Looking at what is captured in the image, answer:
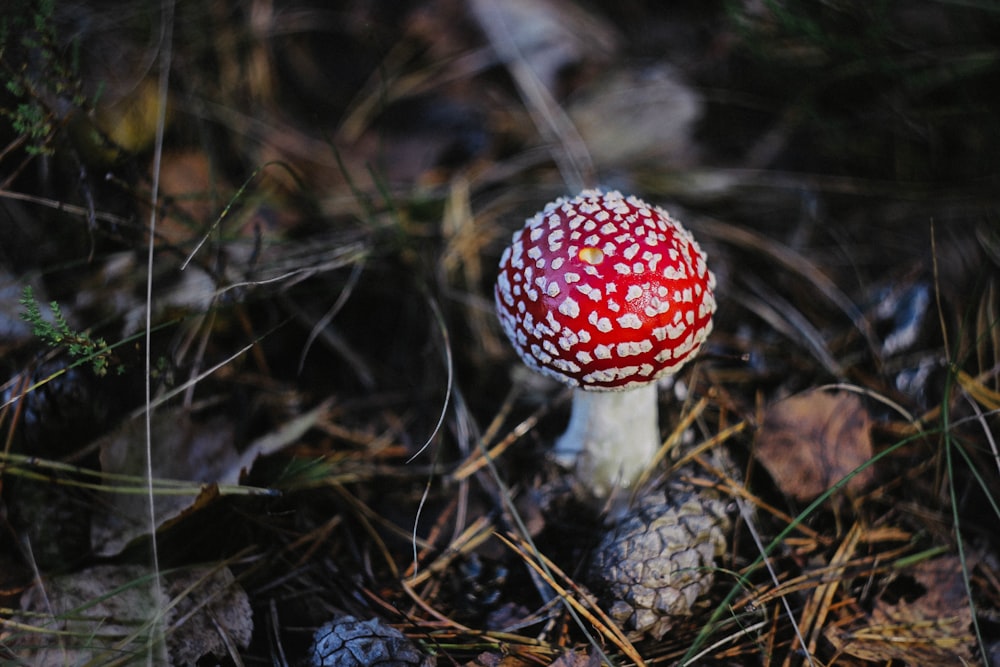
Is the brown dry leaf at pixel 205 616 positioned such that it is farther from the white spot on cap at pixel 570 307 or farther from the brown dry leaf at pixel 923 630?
the brown dry leaf at pixel 923 630

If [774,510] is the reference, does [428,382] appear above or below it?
above

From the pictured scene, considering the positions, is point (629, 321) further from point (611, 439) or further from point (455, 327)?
point (455, 327)

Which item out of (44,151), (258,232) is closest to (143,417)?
(258,232)

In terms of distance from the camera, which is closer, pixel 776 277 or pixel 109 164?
pixel 109 164

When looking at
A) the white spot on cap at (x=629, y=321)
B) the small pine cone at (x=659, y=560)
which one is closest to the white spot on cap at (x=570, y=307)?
the white spot on cap at (x=629, y=321)

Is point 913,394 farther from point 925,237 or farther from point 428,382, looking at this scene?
point 428,382

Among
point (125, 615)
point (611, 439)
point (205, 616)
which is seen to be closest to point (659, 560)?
point (611, 439)

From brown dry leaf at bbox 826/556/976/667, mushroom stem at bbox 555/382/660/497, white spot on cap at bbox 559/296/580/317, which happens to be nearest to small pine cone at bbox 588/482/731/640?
mushroom stem at bbox 555/382/660/497
